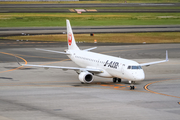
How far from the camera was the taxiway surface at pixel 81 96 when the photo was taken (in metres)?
33.6

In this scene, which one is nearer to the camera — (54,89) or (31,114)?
(31,114)

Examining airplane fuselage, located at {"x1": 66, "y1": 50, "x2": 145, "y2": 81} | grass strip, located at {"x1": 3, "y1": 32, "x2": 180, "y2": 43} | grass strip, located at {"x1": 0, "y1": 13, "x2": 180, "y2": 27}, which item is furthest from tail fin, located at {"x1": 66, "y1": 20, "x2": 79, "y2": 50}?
grass strip, located at {"x1": 0, "y1": 13, "x2": 180, "y2": 27}

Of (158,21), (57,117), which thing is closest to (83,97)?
(57,117)

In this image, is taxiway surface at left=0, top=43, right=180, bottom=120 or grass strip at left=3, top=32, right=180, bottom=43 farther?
grass strip at left=3, top=32, right=180, bottom=43

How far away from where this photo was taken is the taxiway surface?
33.6m

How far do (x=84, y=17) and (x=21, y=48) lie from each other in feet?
252

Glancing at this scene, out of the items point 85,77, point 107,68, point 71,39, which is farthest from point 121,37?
point 85,77

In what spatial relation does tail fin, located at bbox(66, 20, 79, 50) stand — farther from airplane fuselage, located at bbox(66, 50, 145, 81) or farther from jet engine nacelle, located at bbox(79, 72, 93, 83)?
jet engine nacelle, located at bbox(79, 72, 93, 83)

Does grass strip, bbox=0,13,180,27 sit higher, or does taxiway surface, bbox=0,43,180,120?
grass strip, bbox=0,13,180,27

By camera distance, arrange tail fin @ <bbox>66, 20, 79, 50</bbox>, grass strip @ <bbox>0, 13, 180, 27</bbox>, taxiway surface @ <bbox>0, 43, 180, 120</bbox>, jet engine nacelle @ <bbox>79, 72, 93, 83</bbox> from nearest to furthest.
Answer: taxiway surface @ <bbox>0, 43, 180, 120</bbox> → jet engine nacelle @ <bbox>79, 72, 93, 83</bbox> → tail fin @ <bbox>66, 20, 79, 50</bbox> → grass strip @ <bbox>0, 13, 180, 27</bbox>

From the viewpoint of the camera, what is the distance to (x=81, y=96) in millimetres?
41844

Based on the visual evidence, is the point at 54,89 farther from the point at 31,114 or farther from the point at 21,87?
the point at 31,114

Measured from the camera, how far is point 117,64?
4719cm

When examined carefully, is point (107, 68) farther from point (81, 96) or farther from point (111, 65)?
point (81, 96)
